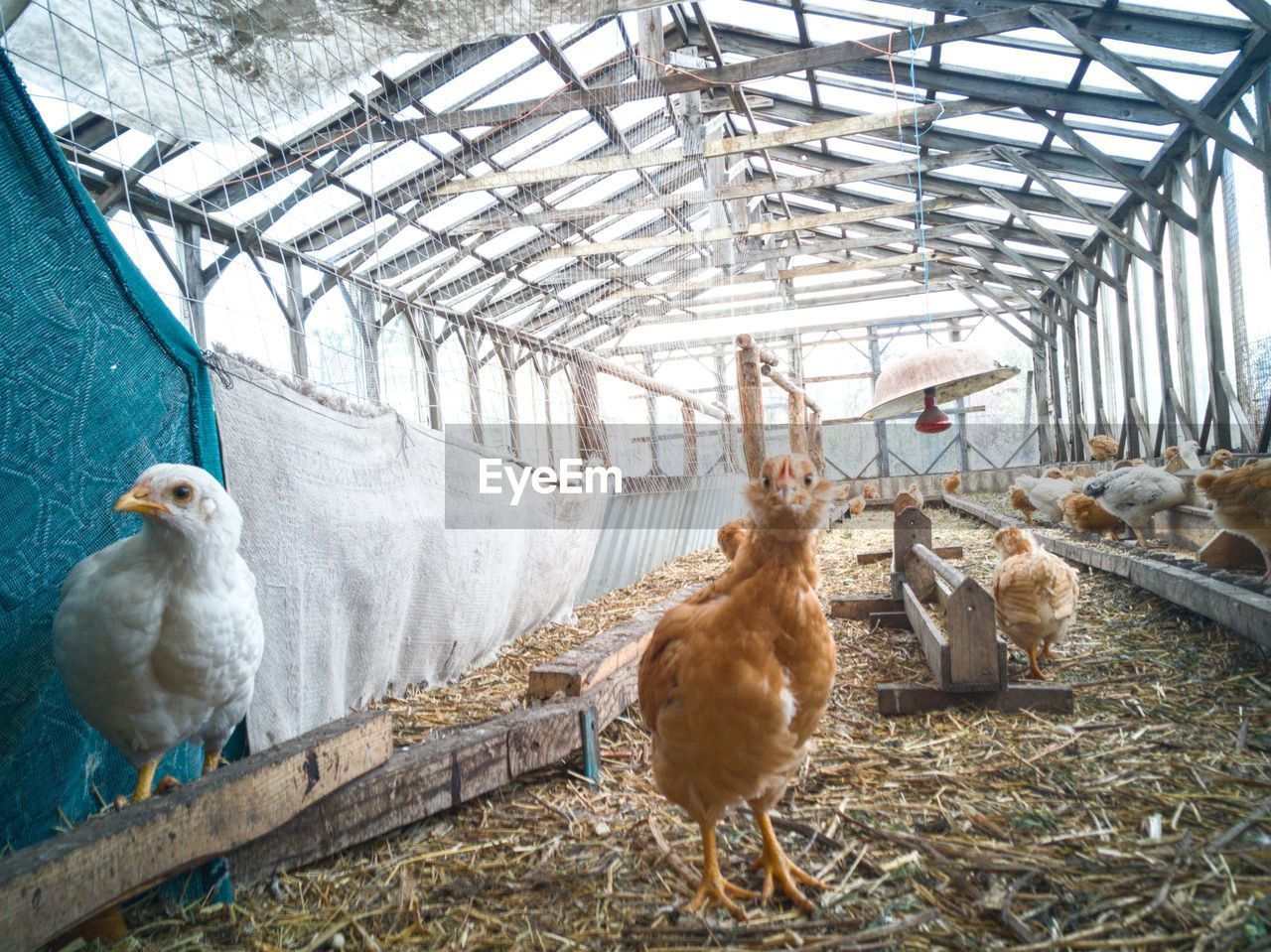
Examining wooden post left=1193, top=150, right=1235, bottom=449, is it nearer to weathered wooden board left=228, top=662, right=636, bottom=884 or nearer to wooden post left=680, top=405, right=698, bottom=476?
wooden post left=680, top=405, right=698, bottom=476

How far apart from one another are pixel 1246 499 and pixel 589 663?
291cm

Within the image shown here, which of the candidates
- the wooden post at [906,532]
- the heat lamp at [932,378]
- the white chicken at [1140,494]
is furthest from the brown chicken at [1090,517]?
the heat lamp at [932,378]

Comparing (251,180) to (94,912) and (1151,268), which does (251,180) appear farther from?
(1151,268)

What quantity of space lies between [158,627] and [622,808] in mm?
1280

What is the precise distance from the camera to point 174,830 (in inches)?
51.2

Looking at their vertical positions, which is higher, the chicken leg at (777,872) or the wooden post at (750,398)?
the wooden post at (750,398)

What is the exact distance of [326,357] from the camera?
3465 millimetres

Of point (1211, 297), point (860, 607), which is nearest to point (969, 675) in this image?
point (860, 607)

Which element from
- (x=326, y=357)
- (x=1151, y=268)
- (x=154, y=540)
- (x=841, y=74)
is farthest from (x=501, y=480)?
(x=1151, y=268)

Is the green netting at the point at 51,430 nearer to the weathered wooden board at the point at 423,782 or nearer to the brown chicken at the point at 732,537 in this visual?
the weathered wooden board at the point at 423,782

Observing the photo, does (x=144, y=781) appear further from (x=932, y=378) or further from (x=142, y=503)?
(x=932, y=378)

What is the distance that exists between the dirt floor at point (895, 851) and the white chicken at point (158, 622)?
44 cm

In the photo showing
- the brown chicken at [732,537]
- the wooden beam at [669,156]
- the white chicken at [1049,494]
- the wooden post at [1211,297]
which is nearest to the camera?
the brown chicken at [732,537]

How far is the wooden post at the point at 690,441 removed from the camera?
24.2 ft
